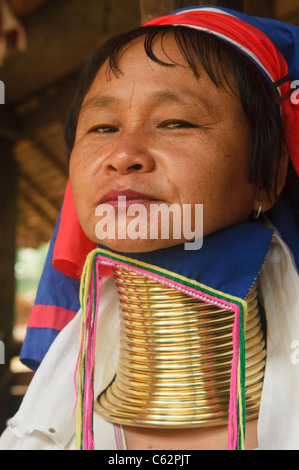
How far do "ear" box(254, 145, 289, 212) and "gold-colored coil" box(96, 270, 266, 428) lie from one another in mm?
219

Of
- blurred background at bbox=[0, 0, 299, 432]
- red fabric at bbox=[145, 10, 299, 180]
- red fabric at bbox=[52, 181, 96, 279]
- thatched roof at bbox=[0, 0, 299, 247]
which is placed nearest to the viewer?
red fabric at bbox=[145, 10, 299, 180]

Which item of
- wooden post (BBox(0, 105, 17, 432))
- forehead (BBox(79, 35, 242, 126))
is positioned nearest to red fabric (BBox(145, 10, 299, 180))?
forehead (BBox(79, 35, 242, 126))

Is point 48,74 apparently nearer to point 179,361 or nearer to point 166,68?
point 166,68

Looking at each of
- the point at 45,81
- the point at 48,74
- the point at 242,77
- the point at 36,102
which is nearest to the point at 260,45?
the point at 242,77

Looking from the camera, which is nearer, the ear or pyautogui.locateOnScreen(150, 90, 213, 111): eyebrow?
pyautogui.locateOnScreen(150, 90, 213, 111): eyebrow

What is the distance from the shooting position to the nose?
1.03 metres

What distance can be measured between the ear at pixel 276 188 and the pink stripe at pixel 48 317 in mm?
583

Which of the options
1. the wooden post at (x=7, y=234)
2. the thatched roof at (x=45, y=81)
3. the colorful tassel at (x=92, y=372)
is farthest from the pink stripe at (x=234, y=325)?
the wooden post at (x=7, y=234)

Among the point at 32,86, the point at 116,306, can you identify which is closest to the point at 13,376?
the point at 32,86

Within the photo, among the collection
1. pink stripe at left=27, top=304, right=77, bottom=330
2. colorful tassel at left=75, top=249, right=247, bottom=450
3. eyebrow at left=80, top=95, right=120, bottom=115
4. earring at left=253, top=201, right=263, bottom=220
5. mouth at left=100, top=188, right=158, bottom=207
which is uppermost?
eyebrow at left=80, top=95, right=120, bottom=115

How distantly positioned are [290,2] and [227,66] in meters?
1.05

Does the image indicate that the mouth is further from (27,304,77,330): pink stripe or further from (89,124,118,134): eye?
(27,304,77,330): pink stripe

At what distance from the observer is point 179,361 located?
3.66ft

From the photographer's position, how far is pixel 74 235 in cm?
132
